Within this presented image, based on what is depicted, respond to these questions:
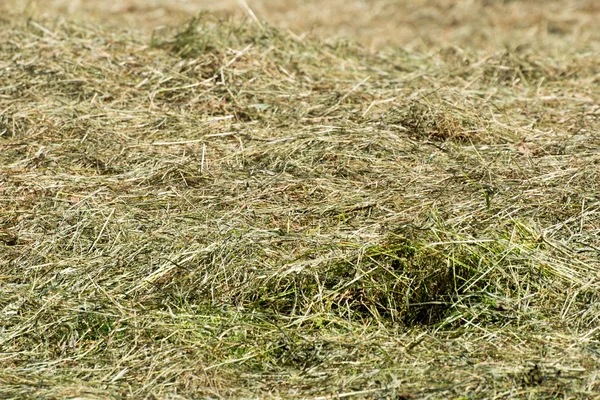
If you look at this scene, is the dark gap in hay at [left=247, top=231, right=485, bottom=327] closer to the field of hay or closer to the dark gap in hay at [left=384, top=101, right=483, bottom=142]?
the field of hay

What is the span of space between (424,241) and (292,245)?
1.60ft

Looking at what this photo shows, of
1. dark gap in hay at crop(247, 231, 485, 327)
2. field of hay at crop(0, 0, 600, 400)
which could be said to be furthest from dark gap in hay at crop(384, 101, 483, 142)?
dark gap in hay at crop(247, 231, 485, 327)

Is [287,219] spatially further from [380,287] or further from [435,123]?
[435,123]

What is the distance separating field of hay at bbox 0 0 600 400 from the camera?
9.37 ft

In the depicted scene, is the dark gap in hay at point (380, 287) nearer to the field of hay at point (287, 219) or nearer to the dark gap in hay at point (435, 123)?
the field of hay at point (287, 219)

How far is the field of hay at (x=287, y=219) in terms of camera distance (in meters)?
2.86

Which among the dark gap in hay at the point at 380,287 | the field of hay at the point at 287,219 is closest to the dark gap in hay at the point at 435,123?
the field of hay at the point at 287,219

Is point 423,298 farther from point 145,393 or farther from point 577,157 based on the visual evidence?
point 577,157

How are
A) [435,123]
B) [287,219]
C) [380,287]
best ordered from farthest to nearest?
[435,123] → [287,219] → [380,287]

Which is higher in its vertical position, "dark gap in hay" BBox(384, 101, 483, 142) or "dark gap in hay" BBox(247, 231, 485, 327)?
"dark gap in hay" BBox(384, 101, 483, 142)

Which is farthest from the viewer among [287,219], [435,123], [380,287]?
[435,123]

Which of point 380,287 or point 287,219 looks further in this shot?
point 287,219

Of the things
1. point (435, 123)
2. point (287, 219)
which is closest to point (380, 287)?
point (287, 219)

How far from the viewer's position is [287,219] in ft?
11.9
